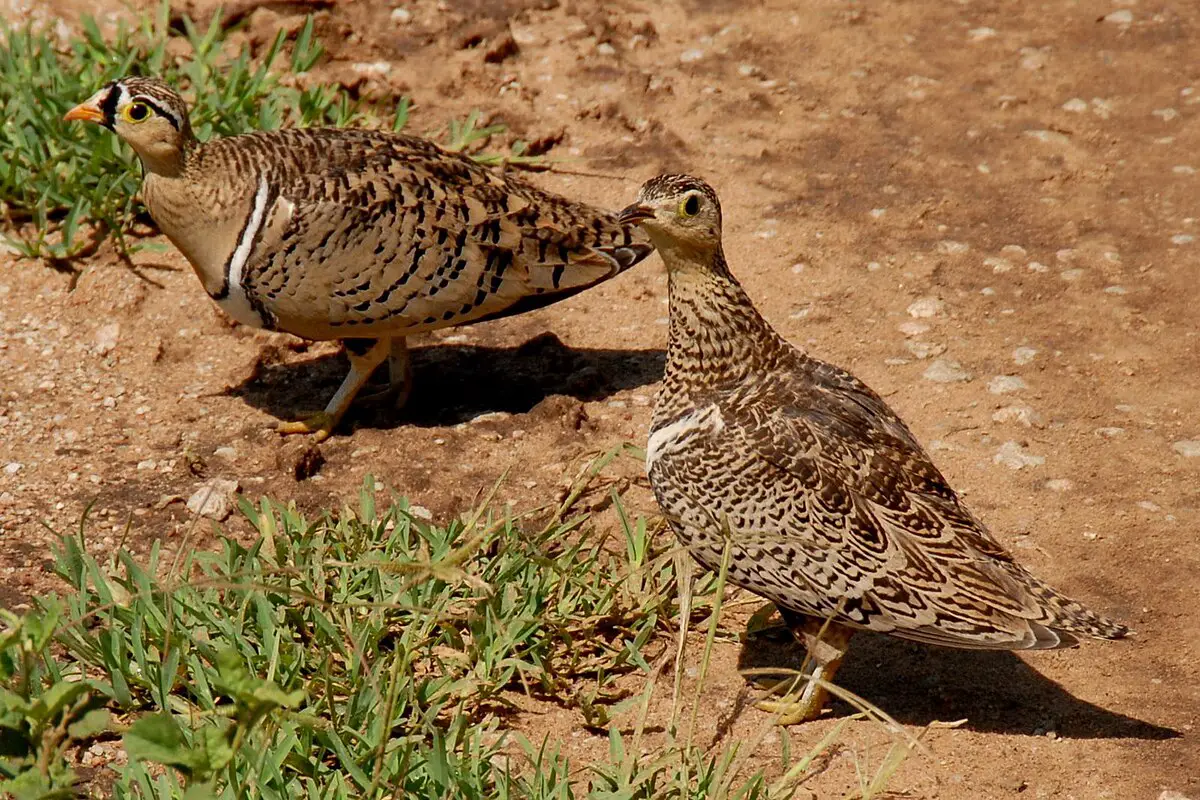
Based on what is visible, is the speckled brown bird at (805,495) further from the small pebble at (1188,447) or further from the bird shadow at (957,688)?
the small pebble at (1188,447)

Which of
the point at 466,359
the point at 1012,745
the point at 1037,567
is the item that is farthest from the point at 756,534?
the point at 466,359

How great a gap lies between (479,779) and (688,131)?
438 cm

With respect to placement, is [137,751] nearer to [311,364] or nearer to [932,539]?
[932,539]

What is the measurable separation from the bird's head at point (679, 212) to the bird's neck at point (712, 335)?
113 millimetres

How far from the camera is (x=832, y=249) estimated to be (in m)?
6.67

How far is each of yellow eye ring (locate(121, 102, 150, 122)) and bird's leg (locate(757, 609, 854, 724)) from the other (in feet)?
9.85

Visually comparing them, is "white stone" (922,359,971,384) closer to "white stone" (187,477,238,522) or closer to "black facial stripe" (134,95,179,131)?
"white stone" (187,477,238,522)

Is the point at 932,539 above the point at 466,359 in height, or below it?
above

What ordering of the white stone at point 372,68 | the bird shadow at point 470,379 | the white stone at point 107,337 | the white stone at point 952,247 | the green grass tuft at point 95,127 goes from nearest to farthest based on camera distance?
1. the bird shadow at point 470,379
2. the white stone at point 107,337
3. the green grass tuft at point 95,127
4. the white stone at point 952,247
5. the white stone at point 372,68

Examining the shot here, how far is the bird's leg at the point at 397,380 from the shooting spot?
19.5 ft

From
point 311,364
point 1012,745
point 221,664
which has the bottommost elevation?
point 311,364

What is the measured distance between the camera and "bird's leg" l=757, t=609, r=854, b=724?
4305 mm

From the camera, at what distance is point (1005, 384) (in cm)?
582

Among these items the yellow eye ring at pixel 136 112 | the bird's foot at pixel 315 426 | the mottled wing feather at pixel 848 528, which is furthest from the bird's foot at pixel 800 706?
the yellow eye ring at pixel 136 112
